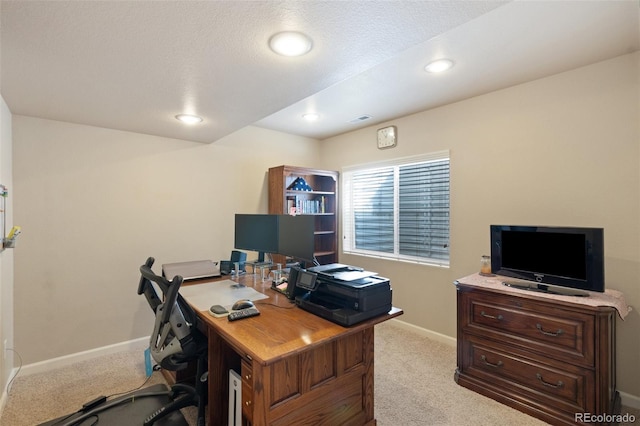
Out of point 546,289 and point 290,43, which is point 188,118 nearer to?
point 290,43

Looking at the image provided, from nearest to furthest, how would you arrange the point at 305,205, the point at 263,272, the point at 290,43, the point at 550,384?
the point at 290,43 → the point at 550,384 → the point at 263,272 → the point at 305,205

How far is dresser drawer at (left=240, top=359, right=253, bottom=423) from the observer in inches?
58.1

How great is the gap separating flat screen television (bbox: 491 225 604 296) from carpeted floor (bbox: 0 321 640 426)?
0.93 meters

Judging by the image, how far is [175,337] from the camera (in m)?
1.82

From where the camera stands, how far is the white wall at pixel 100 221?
264 cm

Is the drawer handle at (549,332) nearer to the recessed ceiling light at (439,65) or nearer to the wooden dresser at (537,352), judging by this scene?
the wooden dresser at (537,352)

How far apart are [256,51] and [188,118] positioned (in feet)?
4.52

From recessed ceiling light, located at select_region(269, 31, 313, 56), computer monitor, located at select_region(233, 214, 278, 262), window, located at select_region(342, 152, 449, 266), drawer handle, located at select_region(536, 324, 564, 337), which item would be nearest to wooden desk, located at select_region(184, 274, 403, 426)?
computer monitor, located at select_region(233, 214, 278, 262)

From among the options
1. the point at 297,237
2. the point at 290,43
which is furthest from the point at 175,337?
the point at 290,43

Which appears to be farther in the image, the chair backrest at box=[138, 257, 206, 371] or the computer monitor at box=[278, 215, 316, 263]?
the computer monitor at box=[278, 215, 316, 263]

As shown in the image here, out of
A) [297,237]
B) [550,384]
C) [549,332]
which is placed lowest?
[550,384]

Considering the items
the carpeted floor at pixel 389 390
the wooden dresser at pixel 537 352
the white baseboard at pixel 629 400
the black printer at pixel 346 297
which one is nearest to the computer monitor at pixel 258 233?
the black printer at pixel 346 297

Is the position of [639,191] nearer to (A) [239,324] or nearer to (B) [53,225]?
(A) [239,324]

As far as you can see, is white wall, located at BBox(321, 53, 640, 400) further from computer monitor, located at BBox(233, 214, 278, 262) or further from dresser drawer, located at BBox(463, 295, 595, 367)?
computer monitor, located at BBox(233, 214, 278, 262)
